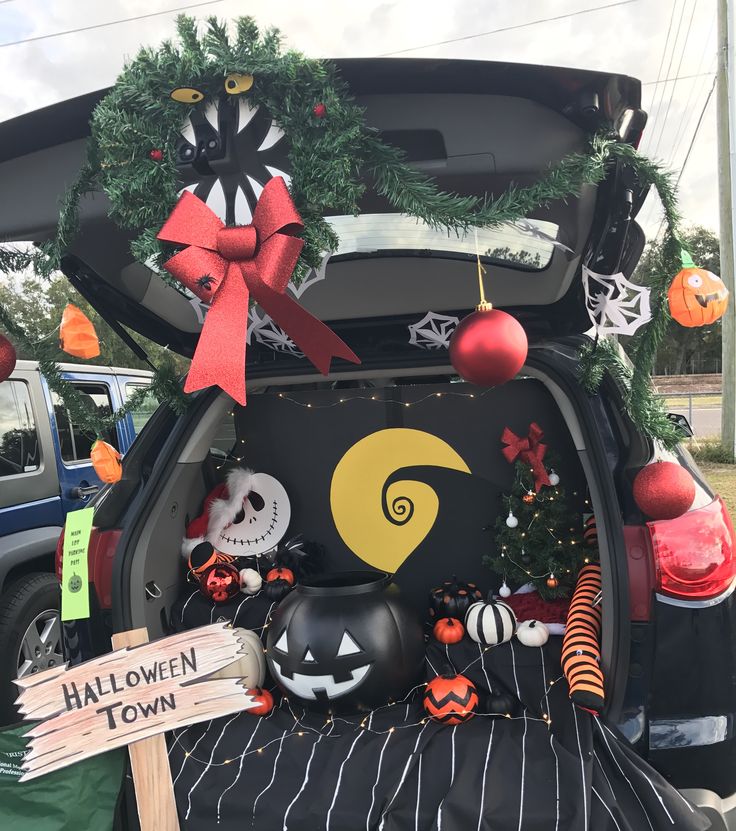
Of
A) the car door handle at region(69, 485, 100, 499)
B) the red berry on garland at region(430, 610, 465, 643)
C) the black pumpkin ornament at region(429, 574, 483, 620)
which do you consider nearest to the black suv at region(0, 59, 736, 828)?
the black pumpkin ornament at region(429, 574, 483, 620)

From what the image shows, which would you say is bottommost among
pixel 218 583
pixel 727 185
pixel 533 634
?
pixel 533 634

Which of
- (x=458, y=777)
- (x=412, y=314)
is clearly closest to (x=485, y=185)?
(x=412, y=314)

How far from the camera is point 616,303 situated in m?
1.93

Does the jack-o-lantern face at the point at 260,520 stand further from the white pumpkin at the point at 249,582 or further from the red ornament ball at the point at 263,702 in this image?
the red ornament ball at the point at 263,702

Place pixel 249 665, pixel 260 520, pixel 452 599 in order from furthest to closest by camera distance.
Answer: pixel 260 520 → pixel 452 599 → pixel 249 665

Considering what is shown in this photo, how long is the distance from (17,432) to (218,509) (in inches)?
68.3

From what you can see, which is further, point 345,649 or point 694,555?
point 345,649

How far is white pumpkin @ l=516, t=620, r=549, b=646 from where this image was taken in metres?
2.21

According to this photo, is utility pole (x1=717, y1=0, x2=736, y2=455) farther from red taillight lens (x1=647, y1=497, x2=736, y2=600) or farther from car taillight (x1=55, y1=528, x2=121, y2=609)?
car taillight (x1=55, y1=528, x2=121, y2=609)

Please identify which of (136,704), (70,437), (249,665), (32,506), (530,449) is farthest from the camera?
(70,437)

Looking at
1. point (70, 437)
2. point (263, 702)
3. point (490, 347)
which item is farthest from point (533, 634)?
point (70, 437)

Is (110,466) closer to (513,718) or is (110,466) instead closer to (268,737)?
(268,737)

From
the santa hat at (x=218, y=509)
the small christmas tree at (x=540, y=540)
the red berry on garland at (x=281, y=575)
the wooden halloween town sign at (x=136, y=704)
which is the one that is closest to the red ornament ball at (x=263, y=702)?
the wooden halloween town sign at (x=136, y=704)

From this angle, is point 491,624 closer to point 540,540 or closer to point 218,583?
point 540,540
